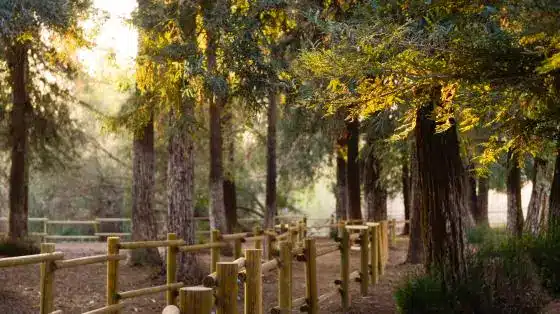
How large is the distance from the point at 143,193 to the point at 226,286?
1176cm

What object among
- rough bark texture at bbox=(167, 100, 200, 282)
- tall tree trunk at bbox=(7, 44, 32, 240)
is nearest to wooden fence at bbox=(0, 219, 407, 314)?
rough bark texture at bbox=(167, 100, 200, 282)

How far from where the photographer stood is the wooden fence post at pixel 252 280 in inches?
277

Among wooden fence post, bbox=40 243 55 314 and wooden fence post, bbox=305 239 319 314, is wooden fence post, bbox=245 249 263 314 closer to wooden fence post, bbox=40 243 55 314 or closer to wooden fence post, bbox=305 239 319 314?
wooden fence post, bbox=40 243 55 314

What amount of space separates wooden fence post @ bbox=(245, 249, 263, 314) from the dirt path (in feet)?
14.0

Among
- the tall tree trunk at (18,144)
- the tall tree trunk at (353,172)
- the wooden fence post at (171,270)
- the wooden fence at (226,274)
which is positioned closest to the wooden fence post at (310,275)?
the wooden fence at (226,274)

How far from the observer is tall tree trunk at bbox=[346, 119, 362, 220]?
2348 cm

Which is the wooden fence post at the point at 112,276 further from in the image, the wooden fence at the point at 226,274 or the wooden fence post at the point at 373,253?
the wooden fence post at the point at 373,253

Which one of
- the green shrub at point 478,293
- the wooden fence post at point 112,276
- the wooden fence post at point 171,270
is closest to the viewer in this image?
the wooden fence post at point 112,276

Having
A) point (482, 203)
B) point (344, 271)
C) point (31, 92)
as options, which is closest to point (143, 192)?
point (31, 92)

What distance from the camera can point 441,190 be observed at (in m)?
10.4

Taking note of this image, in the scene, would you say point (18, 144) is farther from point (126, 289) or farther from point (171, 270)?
point (171, 270)

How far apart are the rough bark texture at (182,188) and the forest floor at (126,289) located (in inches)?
32.5

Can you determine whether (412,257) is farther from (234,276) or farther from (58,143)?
(234,276)

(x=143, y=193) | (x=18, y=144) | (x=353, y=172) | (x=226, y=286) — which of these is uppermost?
(x=18, y=144)
